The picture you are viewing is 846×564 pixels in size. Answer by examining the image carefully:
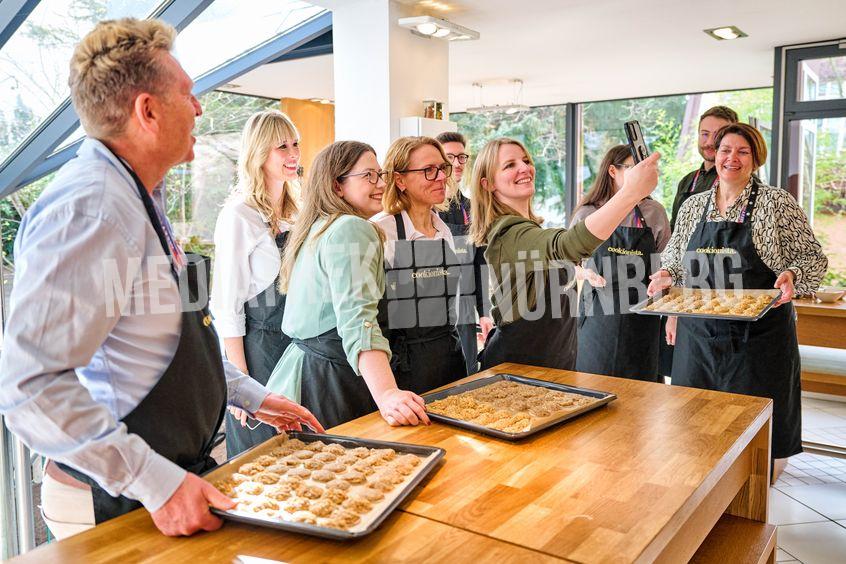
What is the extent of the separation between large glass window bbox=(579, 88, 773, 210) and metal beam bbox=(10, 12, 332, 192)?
3979 millimetres

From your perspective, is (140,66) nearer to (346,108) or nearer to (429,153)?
(429,153)

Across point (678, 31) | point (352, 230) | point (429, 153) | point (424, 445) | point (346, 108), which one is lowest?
point (424, 445)

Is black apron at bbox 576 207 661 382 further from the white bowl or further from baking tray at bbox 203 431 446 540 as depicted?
baking tray at bbox 203 431 446 540

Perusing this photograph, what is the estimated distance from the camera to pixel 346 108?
506cm

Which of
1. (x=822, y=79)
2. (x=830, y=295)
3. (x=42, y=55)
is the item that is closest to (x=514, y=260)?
(x=830, y=295)

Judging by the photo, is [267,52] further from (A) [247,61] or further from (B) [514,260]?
(B) [514,260]

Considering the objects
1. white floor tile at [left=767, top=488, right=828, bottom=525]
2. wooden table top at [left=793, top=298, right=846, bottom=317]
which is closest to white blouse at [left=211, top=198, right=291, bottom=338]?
white floor tile at [left=767, top=488, right=828, bottom=525]

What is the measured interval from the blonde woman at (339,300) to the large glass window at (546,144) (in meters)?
7.60

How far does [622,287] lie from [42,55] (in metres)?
3.81

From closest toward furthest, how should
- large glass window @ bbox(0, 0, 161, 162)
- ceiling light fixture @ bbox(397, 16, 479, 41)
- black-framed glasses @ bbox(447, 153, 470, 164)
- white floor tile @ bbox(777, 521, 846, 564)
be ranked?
white floor tile @ bbox(777, 521, 846, 564)
black-framed glasses @ bbox(447, 153, 470, 164)
large glass window @ bbox(0, 0, 161, 162)
ceiling light fixture @ bbox(397, 16, 479, 41)

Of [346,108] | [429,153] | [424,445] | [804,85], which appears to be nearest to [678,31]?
[804,85]

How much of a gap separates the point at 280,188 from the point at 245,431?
984 millimetres

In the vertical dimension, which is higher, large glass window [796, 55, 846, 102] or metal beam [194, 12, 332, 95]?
metal beam [194, 12, 332, 95]

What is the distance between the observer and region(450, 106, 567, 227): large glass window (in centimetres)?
959
